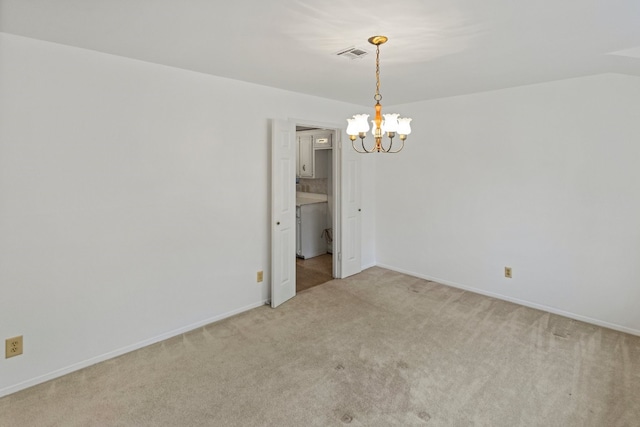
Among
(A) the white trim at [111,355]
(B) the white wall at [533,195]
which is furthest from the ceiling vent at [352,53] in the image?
(A) the white trim at [111,355]

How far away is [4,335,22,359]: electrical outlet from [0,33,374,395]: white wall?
0.03m

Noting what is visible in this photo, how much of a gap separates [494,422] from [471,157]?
2847mm

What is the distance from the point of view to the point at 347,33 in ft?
6.88

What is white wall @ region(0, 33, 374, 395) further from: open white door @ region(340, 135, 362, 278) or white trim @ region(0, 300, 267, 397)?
open white door @ region(340, 135, 362, 278)

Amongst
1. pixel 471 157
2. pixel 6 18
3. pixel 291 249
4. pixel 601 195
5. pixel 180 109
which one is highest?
pixel 6 18

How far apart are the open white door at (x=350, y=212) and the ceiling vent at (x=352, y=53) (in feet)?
6.15

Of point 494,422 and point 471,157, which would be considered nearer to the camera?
point 494,422

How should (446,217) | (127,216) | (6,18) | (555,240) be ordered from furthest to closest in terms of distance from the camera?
(446,217), (555,240), (127,216), (6,18)

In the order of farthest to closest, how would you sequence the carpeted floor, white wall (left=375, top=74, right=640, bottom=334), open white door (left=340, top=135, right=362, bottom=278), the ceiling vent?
open white door (left=340, top=135, right=362, bottom=278) < the carpeted floor < white wall (left=375, top=74, right=640, bottom=334) < the ceiling vent

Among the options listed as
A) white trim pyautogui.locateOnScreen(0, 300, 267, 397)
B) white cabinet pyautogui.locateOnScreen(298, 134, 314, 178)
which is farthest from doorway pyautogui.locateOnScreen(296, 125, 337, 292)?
white trim pyautogui.locateOnScreen(0, 300, 267, 397)

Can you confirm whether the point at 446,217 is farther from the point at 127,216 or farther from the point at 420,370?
the point at 127,216

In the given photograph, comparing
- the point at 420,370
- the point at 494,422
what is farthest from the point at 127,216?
the point at 494,422

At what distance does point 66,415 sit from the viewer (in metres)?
2.03

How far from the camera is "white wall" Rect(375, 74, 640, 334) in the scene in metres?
3.00
